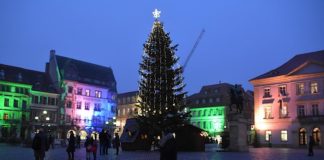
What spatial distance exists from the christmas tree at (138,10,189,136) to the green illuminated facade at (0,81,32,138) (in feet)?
141

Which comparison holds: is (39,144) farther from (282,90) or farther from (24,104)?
(24,104)

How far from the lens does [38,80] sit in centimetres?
8169

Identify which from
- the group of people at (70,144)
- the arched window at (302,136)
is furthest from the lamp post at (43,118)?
the group of people at (70,144)

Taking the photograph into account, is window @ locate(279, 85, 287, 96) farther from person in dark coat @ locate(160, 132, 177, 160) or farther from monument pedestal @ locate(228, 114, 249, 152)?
person in dark coat @ locate(160, 132, 177, 160)

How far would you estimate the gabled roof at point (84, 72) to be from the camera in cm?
8569

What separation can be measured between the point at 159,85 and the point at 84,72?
5665 centimetres

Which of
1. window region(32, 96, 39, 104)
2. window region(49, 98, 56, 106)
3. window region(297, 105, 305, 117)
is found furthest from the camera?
window region(49, 98, 56, 106)

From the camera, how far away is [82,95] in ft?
289

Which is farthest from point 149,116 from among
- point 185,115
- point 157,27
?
point 157,27

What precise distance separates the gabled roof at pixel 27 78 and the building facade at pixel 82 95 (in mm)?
2323

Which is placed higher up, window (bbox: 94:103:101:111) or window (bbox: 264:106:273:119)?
window (bbox: 94:103:101:111)

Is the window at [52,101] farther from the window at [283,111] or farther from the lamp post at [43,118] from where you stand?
the window at [283,111]

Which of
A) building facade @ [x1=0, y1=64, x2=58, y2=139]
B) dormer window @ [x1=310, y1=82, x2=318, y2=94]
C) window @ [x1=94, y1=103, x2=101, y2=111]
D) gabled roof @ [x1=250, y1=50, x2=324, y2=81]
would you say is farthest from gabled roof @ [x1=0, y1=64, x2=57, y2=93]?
dormer window @ [x1=310, y1=82, x2=318, y2=94]

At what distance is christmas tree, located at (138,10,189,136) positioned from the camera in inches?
1432
